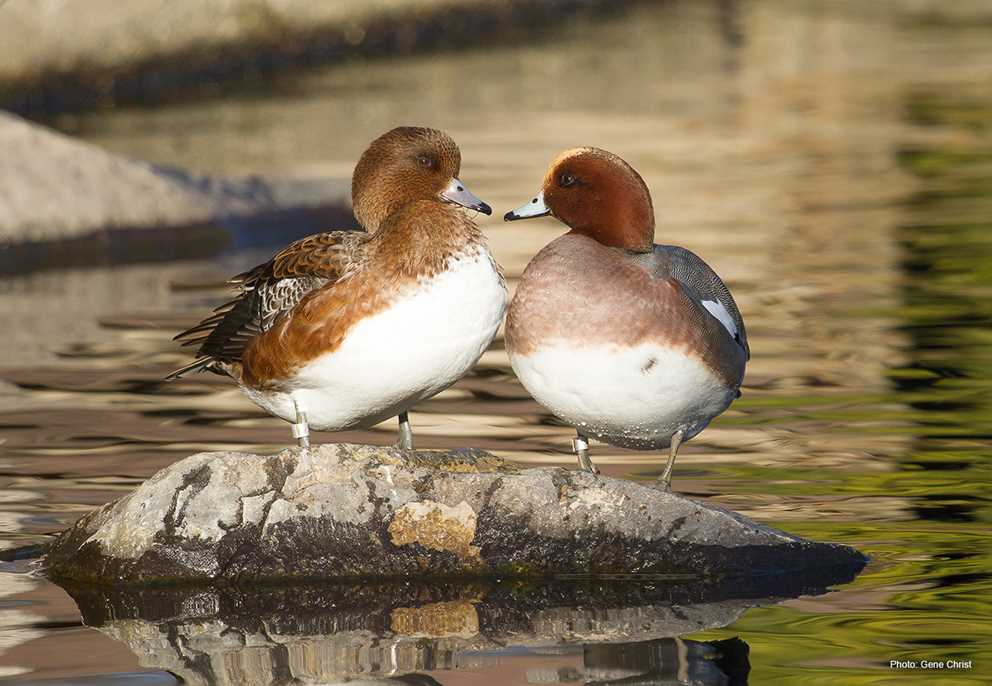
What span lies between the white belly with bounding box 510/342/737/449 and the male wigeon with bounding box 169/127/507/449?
240 millimetres

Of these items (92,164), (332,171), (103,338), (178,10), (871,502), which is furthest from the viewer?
(178,10)

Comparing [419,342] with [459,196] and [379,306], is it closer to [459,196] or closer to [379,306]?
[379,306]

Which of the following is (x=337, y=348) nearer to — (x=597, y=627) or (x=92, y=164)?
(x=597, y=627)

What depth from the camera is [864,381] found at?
31.3 ft

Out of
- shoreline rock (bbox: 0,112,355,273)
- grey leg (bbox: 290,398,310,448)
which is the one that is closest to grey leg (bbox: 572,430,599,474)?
grey leg (bbox: 290,398,310,448)

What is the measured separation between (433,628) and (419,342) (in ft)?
3.16

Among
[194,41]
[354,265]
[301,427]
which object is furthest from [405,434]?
[194,41]

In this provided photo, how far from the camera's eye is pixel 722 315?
7.08 meters

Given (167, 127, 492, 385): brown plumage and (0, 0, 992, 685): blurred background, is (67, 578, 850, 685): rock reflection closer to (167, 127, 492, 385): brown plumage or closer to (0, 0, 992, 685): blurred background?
(0, 0, 992, 685): blurred background

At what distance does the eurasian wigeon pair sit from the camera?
6574 millimetres

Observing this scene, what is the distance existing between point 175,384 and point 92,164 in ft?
14.9

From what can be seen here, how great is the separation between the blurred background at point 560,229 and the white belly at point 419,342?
3.74ft

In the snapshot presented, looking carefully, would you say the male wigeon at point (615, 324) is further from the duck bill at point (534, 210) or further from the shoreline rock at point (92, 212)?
the shoreline rock at point (92, 212)

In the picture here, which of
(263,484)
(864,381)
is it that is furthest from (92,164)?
(263,484)
